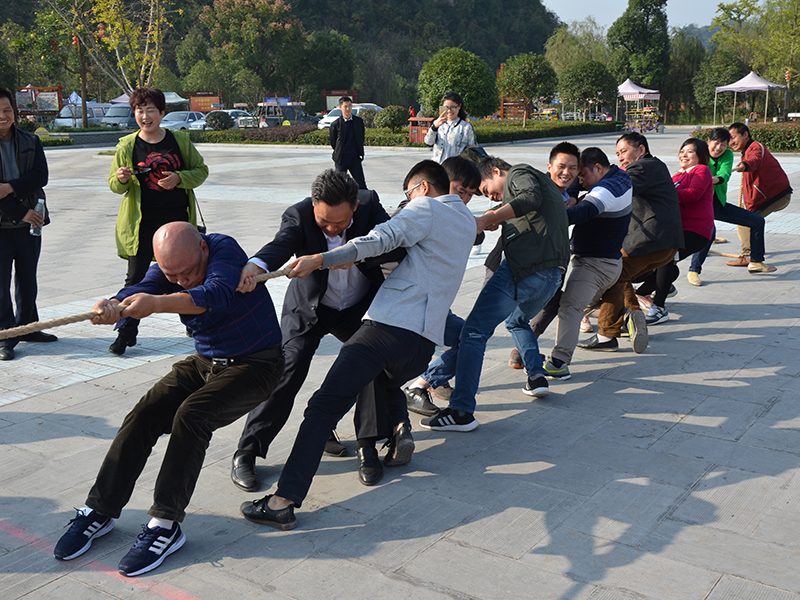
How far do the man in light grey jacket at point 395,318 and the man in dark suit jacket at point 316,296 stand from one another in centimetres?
19

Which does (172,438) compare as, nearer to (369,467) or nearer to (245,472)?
(245,472)

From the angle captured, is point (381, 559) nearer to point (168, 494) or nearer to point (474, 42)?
point (168, 494)

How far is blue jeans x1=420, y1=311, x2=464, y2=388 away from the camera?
177 inches

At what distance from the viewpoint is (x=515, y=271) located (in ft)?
14.4

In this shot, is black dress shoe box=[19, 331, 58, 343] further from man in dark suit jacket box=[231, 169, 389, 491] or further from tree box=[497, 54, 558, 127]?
tree box=[497, 54, 558, 127]

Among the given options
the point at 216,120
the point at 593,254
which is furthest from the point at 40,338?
the point at 216,120

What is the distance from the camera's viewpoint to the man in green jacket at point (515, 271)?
4.20 meters

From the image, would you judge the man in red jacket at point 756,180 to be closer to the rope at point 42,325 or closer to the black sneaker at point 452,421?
the black sneaker at point 452,421

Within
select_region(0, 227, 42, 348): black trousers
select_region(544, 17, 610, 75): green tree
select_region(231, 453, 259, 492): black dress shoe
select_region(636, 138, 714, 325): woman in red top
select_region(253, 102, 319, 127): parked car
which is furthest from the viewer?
select_region(544, 17, 610, 75): green tree

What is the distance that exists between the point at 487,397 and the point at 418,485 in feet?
4.23

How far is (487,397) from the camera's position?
4.77 meters

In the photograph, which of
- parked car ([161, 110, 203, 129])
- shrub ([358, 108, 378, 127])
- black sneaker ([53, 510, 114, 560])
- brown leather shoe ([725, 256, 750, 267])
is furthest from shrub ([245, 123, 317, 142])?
black sneaker ([53, 510, 114, 560])

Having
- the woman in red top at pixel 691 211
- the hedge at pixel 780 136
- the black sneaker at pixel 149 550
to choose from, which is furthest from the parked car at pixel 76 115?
the black sneaker at pixel 149 550

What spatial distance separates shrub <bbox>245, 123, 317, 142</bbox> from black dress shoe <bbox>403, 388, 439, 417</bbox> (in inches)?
1058
